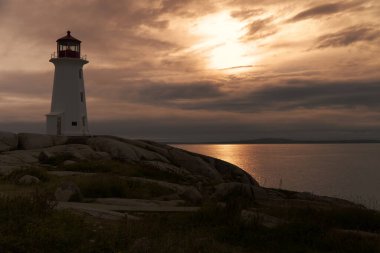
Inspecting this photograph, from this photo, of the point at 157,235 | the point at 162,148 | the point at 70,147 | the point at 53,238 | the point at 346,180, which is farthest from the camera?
the point at 346,180

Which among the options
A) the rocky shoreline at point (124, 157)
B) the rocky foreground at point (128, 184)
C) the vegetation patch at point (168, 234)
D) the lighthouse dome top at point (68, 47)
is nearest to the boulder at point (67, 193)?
the rocky foreground at point (128, 184)

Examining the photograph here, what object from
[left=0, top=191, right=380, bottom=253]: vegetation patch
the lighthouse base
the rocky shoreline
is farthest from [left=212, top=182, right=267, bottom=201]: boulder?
the lighthouse base

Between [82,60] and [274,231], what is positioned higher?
[82,60]

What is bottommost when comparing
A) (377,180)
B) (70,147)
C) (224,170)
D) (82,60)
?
(377,180)

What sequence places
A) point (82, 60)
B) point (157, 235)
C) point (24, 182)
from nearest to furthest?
point (157, 235) < point (24, 182) < point (82, 60)

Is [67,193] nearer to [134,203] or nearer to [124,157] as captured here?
[134,203]

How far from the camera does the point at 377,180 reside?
67.5 metres

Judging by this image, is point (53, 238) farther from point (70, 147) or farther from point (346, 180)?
point (346, 180)

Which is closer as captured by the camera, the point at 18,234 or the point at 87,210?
the point at 18,234

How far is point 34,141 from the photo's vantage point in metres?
32.5

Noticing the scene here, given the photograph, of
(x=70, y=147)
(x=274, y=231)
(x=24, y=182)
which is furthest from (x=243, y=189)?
(x=70, y=147)

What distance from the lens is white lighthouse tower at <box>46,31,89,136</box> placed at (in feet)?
136

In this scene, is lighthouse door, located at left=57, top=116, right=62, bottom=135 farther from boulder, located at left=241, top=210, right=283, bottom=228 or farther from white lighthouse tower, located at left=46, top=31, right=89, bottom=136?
boulder, located at left=241, top=210, right=283, bottom=228

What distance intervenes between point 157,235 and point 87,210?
2855 millimetres
